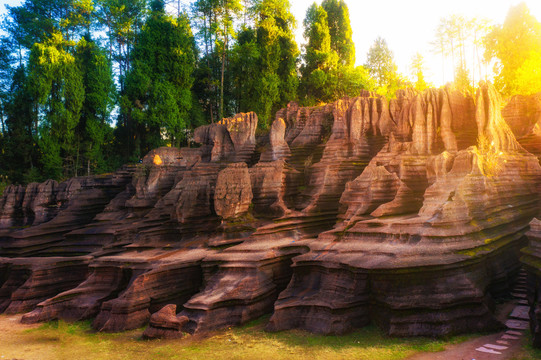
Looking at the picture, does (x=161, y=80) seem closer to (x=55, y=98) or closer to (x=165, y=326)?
(x=55, y=98)

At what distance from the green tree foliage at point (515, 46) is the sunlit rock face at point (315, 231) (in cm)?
1463

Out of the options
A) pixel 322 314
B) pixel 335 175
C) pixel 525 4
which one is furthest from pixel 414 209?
pixel 525 4

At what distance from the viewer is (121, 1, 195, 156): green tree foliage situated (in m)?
38.4

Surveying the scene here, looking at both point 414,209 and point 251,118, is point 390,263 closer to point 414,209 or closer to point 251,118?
Answer: point 414,209

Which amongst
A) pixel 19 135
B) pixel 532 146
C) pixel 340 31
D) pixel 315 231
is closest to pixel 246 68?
pixel 340 31

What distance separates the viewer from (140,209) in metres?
27.3

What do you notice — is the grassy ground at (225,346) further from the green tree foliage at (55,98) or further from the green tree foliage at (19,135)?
the green tree foliage at (19,135)

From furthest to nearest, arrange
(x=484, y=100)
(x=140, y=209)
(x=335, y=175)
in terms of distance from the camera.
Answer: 1. (x=140, y=209)
2. (x=335, y=175)
3. (x=484, y=100)

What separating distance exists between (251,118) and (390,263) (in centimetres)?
1957

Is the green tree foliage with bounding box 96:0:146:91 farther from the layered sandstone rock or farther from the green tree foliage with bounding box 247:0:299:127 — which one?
the layered sandstone rock

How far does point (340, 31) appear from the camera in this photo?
4603 cm

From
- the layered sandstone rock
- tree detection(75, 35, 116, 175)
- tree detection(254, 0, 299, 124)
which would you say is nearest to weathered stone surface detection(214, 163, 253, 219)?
the layered sandstone rock

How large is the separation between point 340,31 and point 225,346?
41499 mm

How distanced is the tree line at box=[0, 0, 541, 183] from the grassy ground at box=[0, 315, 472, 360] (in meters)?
26.1
